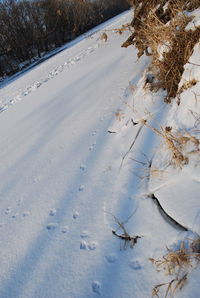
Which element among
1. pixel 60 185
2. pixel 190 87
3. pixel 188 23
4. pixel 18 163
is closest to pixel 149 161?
pixel 190 87

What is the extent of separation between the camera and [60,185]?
1.65m

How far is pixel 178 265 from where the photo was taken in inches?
32.8

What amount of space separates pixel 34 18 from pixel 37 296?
2129 centimetres

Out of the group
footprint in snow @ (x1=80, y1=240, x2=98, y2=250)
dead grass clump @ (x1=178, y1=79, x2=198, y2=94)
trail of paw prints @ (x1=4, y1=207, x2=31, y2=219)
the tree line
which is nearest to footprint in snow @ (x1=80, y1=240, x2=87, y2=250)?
footprint in snow @ (x1=80, y1=240, x2=98, y2=250)

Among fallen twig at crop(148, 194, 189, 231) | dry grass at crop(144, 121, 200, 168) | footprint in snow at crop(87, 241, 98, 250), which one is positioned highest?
dry grass at crop(144, 121, 200, 168)

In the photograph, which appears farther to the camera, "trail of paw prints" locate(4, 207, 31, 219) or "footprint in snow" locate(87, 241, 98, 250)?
"trail of paw prints" locate(4, 207, 31, 219)

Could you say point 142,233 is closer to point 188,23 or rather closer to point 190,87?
point 190,87

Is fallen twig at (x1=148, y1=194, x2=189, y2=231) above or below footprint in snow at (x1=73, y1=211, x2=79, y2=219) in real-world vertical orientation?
above

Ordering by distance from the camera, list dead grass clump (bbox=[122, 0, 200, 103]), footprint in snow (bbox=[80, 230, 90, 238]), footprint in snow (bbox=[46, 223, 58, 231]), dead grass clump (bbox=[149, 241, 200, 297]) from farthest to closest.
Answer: dead grass clump (bbox=[122, 0, 200, 103]), footprint in snow (bbox=[46, 223, 58, 231]), footprint in snow (bbox=[80, 230, 90, 238]), dead grass clump (bbox=[149, 241, 200, 297])

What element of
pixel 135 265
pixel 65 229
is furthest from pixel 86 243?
pixel 135 265

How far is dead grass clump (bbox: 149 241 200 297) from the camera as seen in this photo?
0.80 m

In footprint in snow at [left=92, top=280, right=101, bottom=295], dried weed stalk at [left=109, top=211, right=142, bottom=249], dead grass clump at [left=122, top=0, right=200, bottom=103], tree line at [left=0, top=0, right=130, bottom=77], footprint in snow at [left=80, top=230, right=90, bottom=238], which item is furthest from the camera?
tree line at [left=0, top=0, right=130, bottom=77]

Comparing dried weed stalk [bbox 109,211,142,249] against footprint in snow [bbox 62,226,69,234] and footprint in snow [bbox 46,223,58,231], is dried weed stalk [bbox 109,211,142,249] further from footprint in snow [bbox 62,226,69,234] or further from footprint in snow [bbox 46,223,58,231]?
footprint in snow [bbox 46,223,58,231]

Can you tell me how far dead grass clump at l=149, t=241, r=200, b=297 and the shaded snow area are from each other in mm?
21
